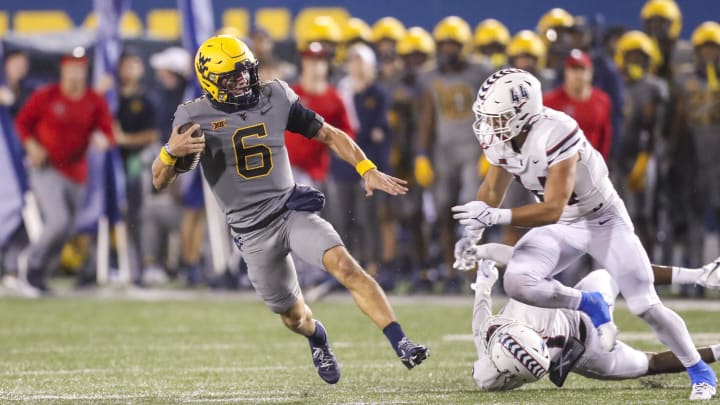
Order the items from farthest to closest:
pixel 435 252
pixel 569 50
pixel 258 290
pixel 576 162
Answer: pixel 435 252 → pixel 569 50 → pixel 258 290 → pixel 576 162

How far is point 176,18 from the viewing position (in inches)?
560

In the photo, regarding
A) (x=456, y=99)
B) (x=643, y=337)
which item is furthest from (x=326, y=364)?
(x=456, y=99)

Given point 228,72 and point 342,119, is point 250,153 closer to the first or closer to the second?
point 228,72

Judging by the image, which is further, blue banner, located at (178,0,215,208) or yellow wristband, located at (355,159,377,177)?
blue banner, located at (178,0,215,208)

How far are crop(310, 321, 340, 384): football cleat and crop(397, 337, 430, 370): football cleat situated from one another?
1.82 ft

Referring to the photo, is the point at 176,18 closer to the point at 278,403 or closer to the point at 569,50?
the point at 569,50

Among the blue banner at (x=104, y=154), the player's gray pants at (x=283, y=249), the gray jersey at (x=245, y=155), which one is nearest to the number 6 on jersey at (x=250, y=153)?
the gray jersey at (x=245, y=155)

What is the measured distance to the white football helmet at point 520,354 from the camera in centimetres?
539

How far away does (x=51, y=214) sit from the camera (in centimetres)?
1067

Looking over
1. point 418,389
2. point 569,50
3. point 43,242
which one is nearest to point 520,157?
point 418,389

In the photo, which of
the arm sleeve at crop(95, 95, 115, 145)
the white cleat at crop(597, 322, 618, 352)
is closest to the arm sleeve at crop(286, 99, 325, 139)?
the white cleat at crop(597, 322, 618, 352)

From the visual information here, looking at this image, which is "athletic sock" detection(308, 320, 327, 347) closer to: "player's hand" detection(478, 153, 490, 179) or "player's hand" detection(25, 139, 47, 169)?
"player's hand" detection(478, 153, 490, 179)

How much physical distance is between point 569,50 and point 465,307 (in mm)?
2071

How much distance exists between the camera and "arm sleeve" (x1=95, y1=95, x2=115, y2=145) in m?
10.9
